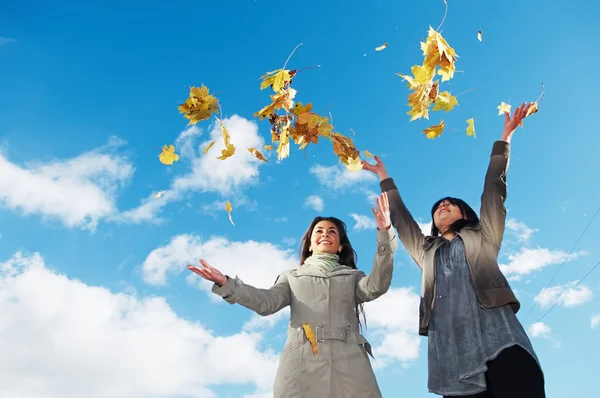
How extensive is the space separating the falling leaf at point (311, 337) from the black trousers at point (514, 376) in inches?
47.6

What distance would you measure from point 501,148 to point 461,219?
2.26 feet

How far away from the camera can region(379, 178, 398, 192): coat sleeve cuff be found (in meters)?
5.27

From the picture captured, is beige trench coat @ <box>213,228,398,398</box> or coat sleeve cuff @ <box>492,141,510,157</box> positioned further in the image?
coat sleeve cuff @ <box>492,141,510,157</box>

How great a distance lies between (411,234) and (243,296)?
1.55 metres

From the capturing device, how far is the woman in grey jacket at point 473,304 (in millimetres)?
3645

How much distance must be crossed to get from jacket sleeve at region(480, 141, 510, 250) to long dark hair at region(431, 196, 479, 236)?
19 cm

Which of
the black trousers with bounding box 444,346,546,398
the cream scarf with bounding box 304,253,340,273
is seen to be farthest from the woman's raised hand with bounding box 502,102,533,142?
the black trousers with bounding box 444,346,546,398

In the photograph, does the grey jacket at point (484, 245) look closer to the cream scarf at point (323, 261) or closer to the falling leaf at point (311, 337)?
the cream scarf at point (323, 261)

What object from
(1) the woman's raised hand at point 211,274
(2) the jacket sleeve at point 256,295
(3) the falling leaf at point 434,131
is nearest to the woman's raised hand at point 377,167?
(3) the falling leaf at point 434,131

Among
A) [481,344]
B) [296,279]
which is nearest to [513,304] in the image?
[481,344]

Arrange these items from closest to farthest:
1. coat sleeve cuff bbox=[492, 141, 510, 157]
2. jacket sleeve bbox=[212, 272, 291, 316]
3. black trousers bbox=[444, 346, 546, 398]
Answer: black trousers bbox=[444, 346, 546, 398]
jacket sleeve bbox=[212, 272, 291, 316]
coat sleeve cuff bbox=[492, 141, 510, 157]

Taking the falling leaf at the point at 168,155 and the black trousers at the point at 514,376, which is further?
the falling leaf at the point at 168,155

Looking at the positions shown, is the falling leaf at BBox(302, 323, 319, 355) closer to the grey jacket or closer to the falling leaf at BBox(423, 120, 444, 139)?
the grey jacket

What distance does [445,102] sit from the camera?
5.32m
